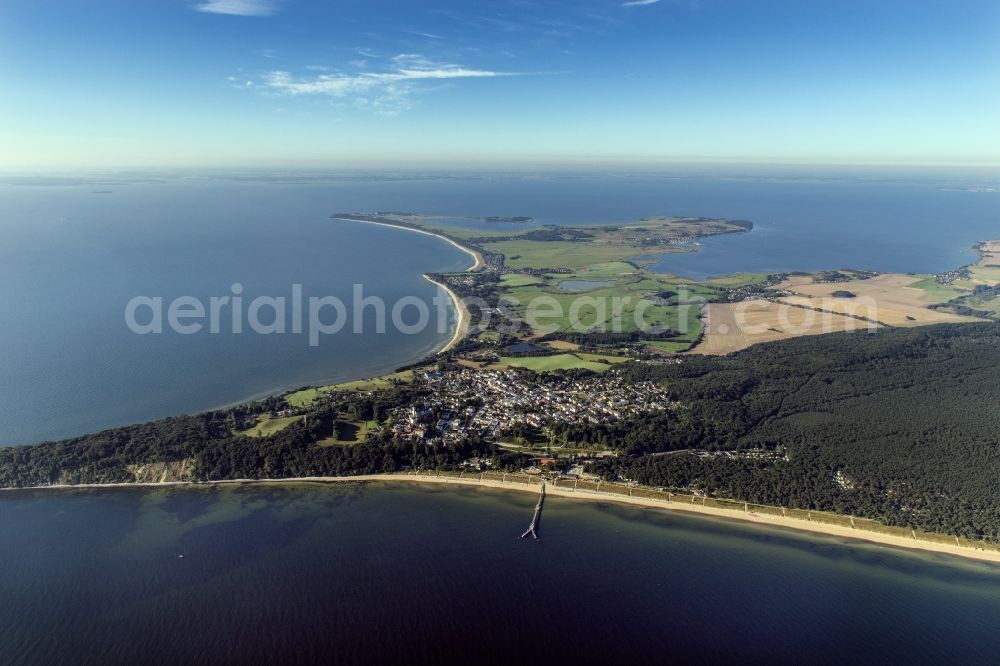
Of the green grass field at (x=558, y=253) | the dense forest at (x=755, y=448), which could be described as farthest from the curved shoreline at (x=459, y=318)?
the green grass field at (x=558, y=253)

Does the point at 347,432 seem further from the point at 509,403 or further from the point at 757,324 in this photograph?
the point at 757,324

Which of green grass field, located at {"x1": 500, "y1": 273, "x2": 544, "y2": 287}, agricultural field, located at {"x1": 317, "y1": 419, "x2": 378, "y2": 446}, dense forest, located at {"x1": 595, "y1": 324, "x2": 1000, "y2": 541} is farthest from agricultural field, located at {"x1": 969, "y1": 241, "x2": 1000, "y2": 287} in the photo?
agricultural field, located at {"x1": 317, "y1": 419, "x2": 378, "y2": 446}

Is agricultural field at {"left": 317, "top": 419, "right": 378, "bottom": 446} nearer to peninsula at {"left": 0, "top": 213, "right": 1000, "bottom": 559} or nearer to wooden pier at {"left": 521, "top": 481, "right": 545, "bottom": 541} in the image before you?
peninsula at {"left": 0, "top": 213, "right": 1000, "bottom": 559}

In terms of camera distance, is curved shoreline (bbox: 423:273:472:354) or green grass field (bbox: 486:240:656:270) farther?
green grass field (bbox: 486:240:656:270)

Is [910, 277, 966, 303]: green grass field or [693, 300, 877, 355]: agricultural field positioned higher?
[910, 277, 966, 303]: green grass field

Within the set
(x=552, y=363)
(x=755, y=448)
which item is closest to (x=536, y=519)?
(x=755, y=448)

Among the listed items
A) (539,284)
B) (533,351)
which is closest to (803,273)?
(539,284)

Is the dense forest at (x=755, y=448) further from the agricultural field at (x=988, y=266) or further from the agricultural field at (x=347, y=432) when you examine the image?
the agricultural field at (x=988, y=266)
